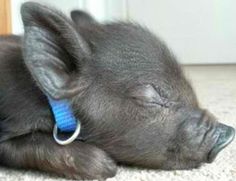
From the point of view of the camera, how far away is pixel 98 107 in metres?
1.01

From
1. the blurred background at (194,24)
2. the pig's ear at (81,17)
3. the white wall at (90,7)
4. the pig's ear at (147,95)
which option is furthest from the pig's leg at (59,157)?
the blurred background at (194,24)

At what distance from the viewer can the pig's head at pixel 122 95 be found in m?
0.99

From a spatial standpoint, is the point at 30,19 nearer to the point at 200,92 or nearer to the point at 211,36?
the point at 200,92

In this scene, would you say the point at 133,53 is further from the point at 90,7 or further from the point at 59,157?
the point at 90,7

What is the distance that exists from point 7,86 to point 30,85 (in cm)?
4

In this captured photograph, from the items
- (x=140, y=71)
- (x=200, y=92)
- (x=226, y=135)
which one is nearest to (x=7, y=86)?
(x=140, y=71)

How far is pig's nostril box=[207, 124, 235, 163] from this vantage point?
1.04 m

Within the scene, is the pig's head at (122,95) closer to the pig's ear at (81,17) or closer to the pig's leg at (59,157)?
the pig's leg at (59,157)

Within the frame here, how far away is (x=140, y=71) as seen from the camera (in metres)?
1.05

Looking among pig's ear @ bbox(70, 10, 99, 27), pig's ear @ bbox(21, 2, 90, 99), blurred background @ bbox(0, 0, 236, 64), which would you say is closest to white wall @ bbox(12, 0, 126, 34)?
blurred background @ bbox(0, 0, 236, 64)

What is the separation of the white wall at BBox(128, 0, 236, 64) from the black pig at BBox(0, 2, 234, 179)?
2.53 meters

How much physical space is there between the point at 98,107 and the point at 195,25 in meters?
2.73

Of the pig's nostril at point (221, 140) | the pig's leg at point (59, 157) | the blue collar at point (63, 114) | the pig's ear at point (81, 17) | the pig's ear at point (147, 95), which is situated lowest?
the pig's leg at point (59, 157)

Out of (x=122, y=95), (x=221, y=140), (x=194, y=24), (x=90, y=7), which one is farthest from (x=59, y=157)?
(x=194, y=24)
